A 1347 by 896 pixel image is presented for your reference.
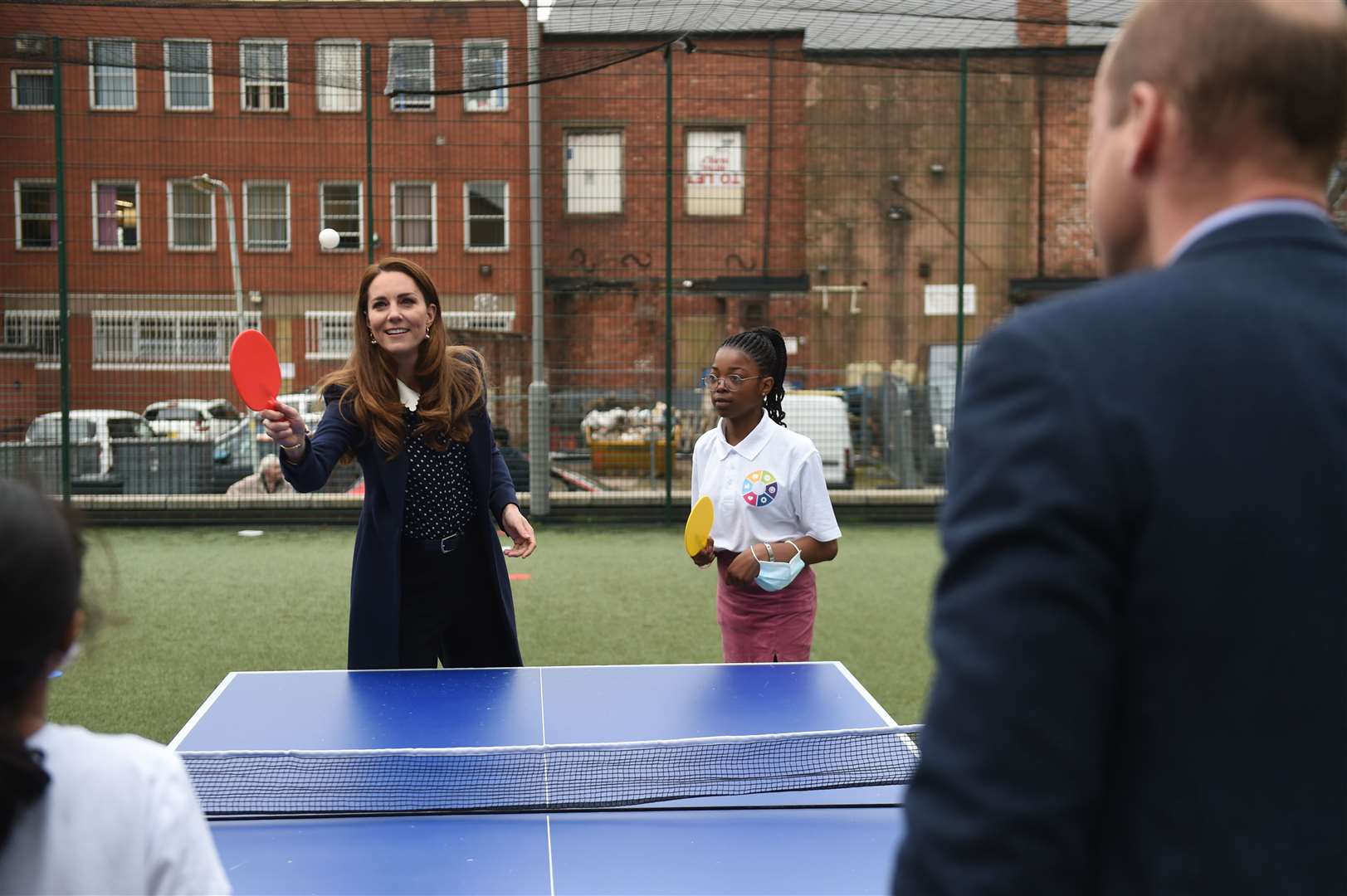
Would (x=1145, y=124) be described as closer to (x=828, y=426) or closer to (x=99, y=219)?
(x=99, y=219)

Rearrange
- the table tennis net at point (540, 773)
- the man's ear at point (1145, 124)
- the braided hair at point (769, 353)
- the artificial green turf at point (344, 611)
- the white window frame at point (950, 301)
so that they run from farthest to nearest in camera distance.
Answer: the white window frame at point (950, 301) < the artificial green turf at point (344, 611) < the braided hair at point (769, 353) < the table tennis net at point (540, 773) < the man's ear at point (1145, 124)

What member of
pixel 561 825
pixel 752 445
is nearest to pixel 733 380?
pixel 752 445

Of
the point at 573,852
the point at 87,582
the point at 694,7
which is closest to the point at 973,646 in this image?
the point at 87,582

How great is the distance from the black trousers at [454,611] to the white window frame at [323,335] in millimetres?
8768

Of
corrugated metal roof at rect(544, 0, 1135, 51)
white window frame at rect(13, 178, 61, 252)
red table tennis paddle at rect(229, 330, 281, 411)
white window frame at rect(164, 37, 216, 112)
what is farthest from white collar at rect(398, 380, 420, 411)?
white window frame at rect(13, 178, 61, 252)

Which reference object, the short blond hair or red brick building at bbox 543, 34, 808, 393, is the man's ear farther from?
red brick building at bbox 543, 34, 808, 393

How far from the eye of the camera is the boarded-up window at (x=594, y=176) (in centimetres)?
1071

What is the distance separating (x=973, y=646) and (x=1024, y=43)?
36.7 ft

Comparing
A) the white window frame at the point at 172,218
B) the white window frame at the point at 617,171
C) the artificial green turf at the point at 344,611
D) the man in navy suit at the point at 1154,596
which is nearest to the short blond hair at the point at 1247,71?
the man in navy suit at the point at 1154,596

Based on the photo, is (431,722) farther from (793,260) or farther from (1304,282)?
(793,260)

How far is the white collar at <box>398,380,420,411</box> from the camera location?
12.3ft

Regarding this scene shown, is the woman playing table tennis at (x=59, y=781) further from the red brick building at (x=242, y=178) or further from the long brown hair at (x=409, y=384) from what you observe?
the red brick building at (x=242, y=178)

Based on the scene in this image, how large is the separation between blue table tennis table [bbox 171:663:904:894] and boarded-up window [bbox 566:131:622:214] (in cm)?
770

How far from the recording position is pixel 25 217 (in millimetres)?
9875
